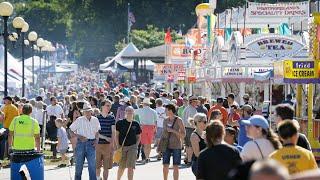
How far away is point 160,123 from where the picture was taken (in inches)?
1093

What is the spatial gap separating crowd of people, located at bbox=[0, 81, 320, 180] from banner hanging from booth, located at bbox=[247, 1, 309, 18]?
428 inches

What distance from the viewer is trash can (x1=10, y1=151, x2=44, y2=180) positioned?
645 inches

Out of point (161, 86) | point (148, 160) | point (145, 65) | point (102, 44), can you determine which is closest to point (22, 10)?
point (102, 44)

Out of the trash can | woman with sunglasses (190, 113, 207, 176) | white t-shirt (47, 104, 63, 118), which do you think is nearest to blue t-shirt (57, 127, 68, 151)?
white t-shirt (47, 104, 63, 118)

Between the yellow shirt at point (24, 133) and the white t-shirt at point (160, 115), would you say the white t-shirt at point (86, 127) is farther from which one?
the white t-shirt at point (160, 115)

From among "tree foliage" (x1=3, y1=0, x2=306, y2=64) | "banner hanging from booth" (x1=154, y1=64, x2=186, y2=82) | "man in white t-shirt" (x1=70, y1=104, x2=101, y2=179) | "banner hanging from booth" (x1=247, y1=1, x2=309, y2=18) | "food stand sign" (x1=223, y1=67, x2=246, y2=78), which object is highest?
"tree foliage" (x1=3, y1=0, x2=306, y2=64)

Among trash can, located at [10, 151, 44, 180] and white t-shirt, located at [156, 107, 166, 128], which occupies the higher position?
white t-shirt, located at [156, 107, 166, 128]

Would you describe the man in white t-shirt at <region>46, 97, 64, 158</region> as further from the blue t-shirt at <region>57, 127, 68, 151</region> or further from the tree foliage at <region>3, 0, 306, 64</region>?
the tree foliage at <region>3, 0, 306, 64</region>

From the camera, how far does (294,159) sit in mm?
9242

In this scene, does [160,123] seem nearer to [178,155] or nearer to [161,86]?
[178,155]

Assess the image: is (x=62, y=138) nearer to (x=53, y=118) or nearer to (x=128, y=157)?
(x=53, y=118)

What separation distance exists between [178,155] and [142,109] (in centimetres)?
651

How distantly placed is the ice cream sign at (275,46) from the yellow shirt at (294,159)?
21176mm

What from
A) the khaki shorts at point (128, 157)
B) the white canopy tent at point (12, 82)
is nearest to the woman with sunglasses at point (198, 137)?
the khaki shorts at point (128, 157)
